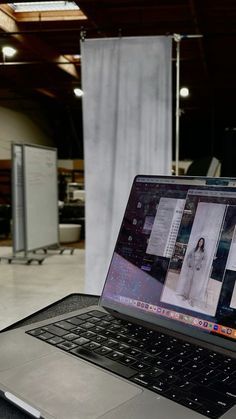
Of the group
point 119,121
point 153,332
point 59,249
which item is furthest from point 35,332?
point 59,249

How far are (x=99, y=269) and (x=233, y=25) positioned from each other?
13.7 ft

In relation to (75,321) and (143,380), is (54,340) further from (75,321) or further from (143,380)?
(143,380)

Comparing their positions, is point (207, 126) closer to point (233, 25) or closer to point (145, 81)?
point (233, 25)

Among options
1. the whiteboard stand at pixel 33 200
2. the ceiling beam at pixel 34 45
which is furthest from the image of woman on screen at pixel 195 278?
the whiteboard stand at pixel 33 200

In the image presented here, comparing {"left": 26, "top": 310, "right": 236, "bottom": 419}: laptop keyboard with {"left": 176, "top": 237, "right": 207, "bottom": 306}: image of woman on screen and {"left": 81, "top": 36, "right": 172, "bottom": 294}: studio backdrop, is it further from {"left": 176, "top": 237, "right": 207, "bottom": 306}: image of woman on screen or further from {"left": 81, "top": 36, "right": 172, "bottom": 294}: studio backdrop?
{"left": 81, "top": 36, "right": 172, "bottom": 294}: studio backdrop

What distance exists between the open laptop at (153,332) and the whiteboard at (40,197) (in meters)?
4.68

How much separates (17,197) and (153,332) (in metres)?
4.80

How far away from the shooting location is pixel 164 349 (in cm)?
66

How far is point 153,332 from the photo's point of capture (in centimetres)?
73

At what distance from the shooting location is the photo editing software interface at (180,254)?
26.9 inches

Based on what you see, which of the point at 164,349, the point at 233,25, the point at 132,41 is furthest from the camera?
the point at 233,25

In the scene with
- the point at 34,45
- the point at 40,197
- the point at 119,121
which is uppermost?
the point at 34,45

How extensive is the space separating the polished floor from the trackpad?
2586 mm

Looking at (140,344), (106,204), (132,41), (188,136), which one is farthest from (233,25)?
(188,136)
